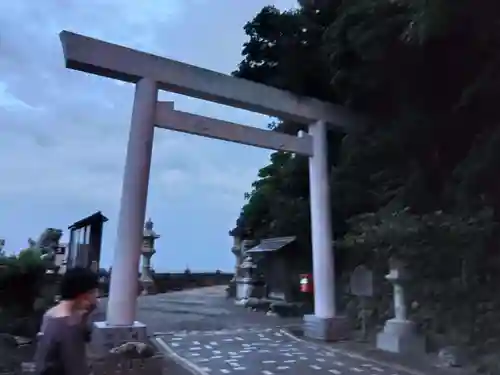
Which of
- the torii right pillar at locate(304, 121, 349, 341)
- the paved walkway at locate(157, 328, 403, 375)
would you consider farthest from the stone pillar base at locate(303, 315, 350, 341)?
the paved walkway at locate(157, 328, 403, 375)

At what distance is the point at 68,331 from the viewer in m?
2.70

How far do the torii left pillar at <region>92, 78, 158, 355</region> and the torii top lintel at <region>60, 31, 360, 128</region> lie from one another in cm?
32

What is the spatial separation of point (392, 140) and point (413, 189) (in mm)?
973

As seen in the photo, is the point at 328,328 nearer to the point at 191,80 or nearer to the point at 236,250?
the point at 191,80

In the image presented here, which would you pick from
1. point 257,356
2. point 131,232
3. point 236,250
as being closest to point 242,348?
point 257,356

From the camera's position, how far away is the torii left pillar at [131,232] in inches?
310

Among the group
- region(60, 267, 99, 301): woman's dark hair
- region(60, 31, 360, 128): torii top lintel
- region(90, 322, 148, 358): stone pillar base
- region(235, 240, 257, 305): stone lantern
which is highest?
region(60, 31, 360, 128): torii top lintel

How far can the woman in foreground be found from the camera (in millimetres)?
2670

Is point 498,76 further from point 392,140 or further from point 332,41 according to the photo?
point 332,41

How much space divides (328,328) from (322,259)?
1.23 m

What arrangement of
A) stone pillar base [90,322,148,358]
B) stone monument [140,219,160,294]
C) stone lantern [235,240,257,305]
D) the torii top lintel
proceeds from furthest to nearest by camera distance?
stone monument [140,219,160,294]
stone lantern [235,240,257,305]
the torii top lintel
stone pillar base [90,322,148,358]

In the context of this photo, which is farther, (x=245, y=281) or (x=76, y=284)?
(x=245, y=281)

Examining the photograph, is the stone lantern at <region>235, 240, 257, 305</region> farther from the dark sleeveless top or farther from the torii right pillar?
the dark sleeveless top

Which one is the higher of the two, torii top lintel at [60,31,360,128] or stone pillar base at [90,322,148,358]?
torii top lintel at [60,31,360,128]
